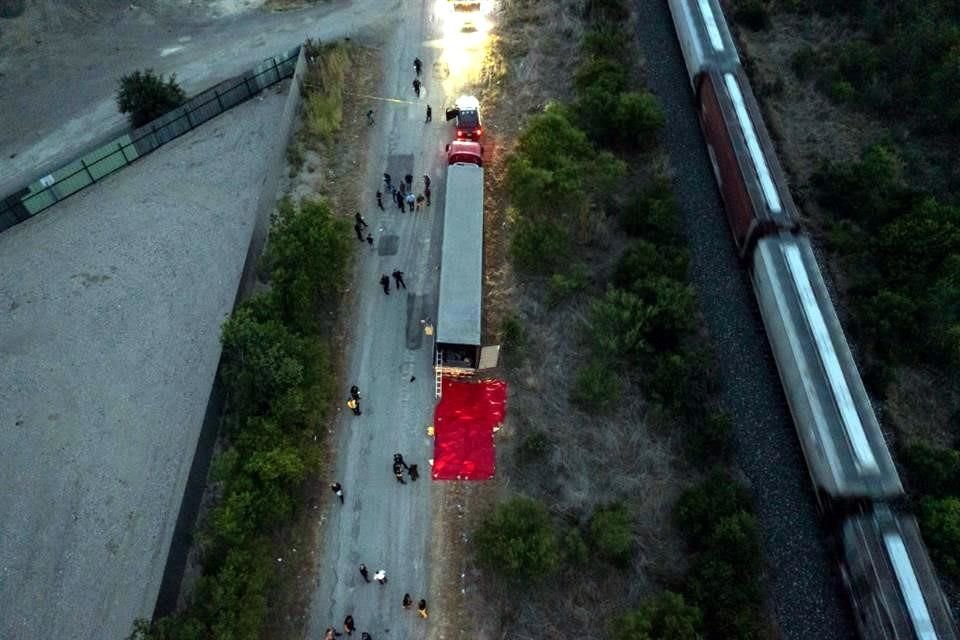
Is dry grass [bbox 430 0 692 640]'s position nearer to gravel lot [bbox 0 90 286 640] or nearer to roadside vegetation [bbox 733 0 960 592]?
roadside vegetation [bbox 733 0 960 592]

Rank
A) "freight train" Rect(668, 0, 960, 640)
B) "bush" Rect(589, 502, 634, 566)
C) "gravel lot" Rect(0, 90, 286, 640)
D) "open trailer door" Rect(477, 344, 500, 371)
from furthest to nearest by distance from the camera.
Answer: "open trailer door" Rect(477, 344, 500, 371)
"gravel lot" Rect(0, 90, 286, 640)
"bush" Rect(589, 502, 634, 566)
"freight train" Rect(668, 0, 960, 640)

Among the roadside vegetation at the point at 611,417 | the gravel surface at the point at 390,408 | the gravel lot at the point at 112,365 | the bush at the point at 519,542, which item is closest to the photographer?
the bush at the point at 519,542

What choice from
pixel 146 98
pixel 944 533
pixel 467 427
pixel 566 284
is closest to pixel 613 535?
pixel 467 427

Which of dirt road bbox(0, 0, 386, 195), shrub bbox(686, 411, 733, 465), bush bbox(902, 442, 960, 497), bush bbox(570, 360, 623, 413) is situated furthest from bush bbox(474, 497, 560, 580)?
dirt road bbox(0, 0, 386, 195)

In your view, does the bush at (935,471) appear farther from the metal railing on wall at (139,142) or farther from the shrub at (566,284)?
the metal railing on wall at (139,142)

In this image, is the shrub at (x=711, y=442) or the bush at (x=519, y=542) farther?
the shrub at (x=711, y=442)

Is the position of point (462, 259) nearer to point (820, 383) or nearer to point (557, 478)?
point (557, 478)

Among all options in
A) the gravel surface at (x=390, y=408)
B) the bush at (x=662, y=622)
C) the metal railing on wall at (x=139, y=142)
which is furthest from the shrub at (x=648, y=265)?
the metal railing on wall at (x=139, y=142)
